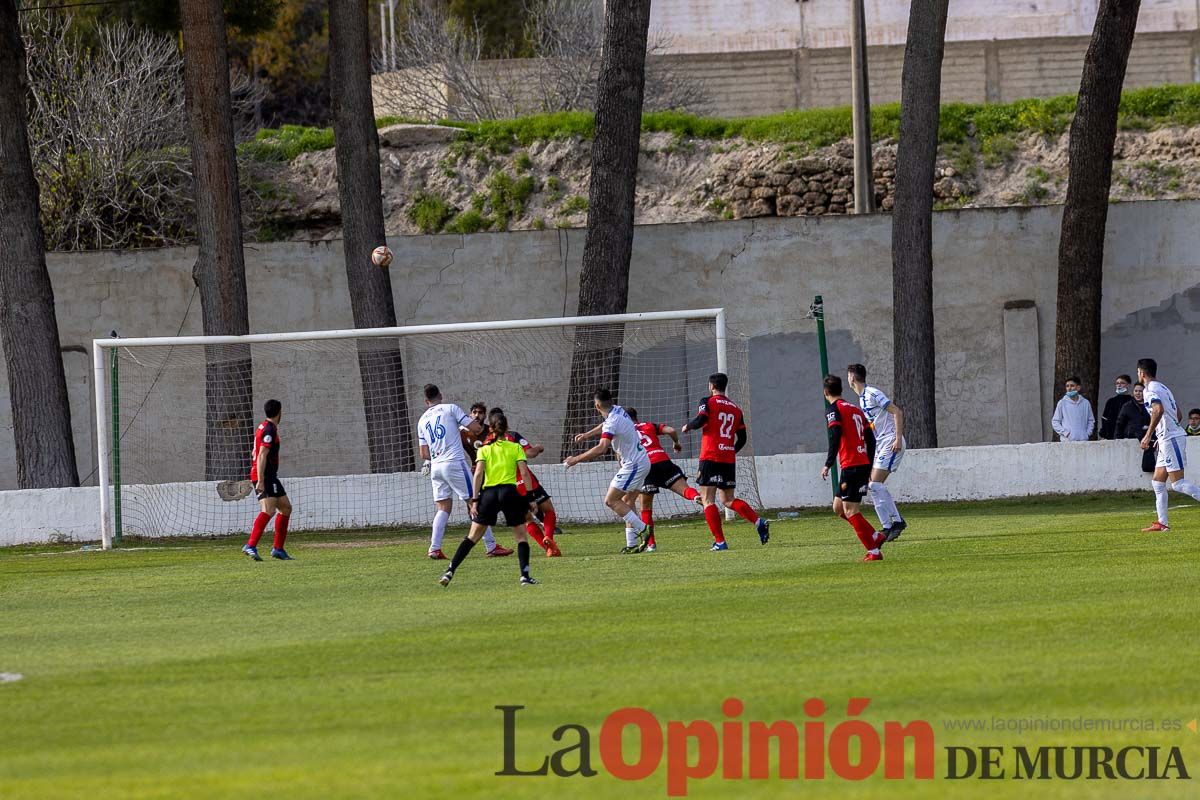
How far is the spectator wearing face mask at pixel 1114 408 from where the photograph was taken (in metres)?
24.5

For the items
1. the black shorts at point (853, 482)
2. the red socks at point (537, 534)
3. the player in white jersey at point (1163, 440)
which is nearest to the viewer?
the black shorts at point (853, 482)

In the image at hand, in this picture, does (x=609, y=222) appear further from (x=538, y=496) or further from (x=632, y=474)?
(x=538, y=496)

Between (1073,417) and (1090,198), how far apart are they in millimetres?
3822

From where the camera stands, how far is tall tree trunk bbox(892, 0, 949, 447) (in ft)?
82.0

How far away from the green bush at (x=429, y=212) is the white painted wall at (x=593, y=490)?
44.7 feet

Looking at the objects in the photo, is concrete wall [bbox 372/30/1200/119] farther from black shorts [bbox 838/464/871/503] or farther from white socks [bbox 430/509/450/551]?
black shorts [bbox 838/464/871/503]

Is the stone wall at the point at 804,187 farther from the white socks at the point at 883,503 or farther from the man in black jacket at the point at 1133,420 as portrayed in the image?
the white socks at the point at 883,503

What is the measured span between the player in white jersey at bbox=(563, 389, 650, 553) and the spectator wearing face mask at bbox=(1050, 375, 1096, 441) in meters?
9.69

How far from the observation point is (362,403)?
1030 inches

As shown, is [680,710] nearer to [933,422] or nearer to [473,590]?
[473,590]

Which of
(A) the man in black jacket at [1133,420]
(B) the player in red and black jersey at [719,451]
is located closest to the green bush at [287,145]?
(A) the man in black jacket at [1133,420]

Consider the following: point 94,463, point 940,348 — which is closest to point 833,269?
point 940,348

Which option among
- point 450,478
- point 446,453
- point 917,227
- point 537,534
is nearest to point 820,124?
point 917,227

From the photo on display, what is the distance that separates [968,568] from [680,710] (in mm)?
6576
